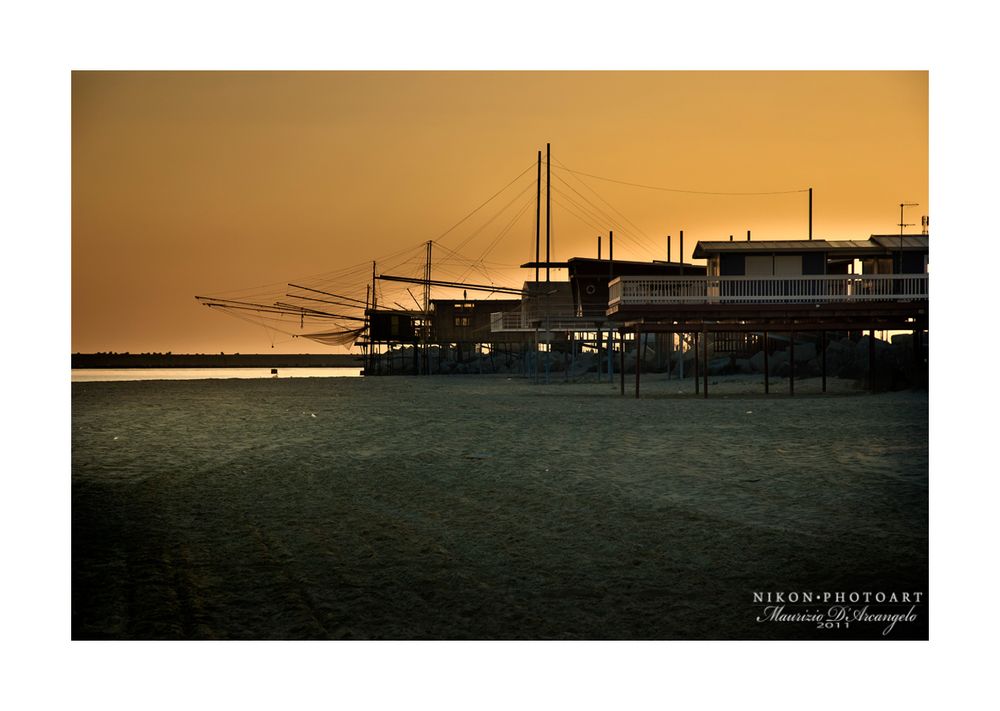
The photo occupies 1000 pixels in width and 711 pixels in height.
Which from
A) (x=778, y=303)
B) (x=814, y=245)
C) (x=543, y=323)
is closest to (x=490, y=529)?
(x=778, y=303)

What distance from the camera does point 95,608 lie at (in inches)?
274

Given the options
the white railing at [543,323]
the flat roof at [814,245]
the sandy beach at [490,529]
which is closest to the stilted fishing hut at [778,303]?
the flat roof at [814,245]

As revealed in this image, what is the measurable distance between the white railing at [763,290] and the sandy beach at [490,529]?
34.9ft

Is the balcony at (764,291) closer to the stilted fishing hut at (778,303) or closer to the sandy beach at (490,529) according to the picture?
the stilted fishing hut at (778,303)

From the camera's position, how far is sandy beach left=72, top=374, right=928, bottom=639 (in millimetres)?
6711

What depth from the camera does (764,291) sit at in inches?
1131

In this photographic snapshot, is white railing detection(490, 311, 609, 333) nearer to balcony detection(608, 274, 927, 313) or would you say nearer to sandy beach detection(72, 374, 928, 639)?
balcony detection(608, 274, 927, 313)

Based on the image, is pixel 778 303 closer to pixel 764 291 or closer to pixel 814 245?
pixel 764 291

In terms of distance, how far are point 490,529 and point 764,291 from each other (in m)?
21.4

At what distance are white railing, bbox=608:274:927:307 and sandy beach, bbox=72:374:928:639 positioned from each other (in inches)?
418

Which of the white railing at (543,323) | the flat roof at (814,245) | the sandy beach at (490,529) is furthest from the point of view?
the white railing at (543,323)

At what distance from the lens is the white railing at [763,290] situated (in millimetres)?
28234

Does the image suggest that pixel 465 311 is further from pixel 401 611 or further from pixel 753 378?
pixel 401 611
